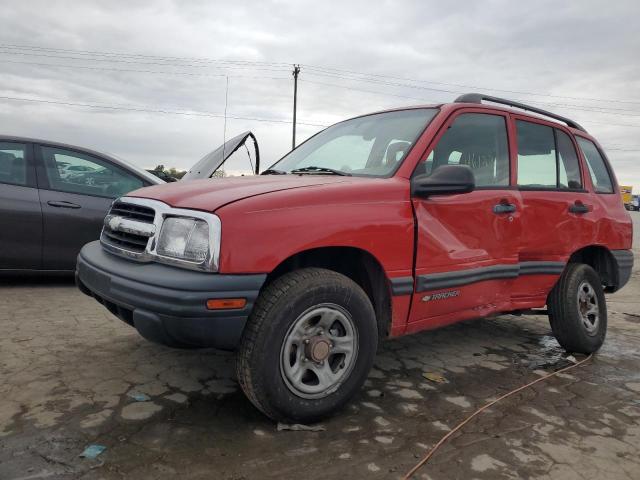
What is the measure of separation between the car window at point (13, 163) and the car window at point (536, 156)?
4590mm

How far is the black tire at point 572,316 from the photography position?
3.86 metres

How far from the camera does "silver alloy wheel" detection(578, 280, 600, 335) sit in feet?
13.2

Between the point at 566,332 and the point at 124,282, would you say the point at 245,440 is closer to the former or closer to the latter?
the point at 124,282

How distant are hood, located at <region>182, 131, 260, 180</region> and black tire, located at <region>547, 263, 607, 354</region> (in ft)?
10.0

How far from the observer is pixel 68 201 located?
5.14 meters

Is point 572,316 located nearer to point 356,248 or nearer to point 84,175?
point 356,248

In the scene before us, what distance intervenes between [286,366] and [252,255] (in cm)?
56

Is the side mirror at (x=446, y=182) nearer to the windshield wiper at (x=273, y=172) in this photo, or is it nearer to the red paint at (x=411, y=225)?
the red paint at (x=411, y=225)

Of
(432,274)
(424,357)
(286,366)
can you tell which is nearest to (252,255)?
(286,366)

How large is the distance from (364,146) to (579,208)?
6.02 ft

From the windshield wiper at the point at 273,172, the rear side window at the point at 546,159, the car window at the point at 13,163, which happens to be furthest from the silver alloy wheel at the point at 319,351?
the car window at the point at 13,163

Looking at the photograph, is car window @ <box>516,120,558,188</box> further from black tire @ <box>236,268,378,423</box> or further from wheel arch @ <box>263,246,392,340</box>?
black tire @ <box>236,268,378,423</box>

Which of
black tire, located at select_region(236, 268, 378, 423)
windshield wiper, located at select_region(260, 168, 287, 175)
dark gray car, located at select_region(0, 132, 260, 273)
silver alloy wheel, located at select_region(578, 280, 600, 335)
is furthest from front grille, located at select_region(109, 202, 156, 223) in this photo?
silver alloy wheel, located at select_region(578, 280, 600, 335)

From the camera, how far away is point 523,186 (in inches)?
141
